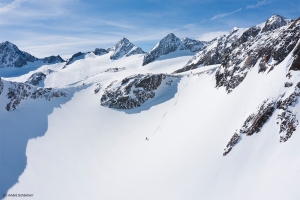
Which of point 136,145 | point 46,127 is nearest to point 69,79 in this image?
point 46,127

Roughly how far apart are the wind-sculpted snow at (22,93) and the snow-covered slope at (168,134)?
10.3 inches

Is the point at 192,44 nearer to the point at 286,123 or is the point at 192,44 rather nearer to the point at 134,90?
the point at 134,90

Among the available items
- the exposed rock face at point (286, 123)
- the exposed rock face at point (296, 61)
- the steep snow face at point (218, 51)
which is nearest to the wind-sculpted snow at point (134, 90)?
the exposed rock face at point (296, 61)

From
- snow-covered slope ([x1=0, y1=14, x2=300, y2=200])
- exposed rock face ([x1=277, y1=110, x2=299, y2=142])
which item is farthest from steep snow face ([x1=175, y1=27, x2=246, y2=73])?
exposed rock face ([x1=277, y1=110, x2=299, y2=142])

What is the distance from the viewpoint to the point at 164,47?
6260 inches

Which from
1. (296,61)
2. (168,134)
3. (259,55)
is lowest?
(168,134)

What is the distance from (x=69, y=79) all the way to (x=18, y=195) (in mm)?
123304

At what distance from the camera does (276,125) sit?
22.9m

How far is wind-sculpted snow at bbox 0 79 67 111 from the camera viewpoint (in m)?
57.3

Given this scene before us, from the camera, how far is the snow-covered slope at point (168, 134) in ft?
73.8

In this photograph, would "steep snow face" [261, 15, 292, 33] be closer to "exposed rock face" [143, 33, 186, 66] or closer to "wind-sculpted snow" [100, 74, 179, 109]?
"wind-sculpted snow" [100, 74, 179, 109]

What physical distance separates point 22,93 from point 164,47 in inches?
4575

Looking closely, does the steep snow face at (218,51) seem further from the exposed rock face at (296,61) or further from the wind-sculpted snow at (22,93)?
the exposed rock face at (296,61)

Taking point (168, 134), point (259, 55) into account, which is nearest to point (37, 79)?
point (168, 134)
